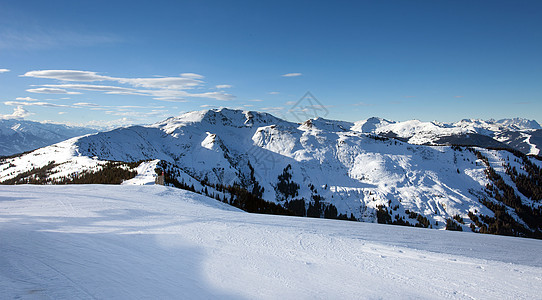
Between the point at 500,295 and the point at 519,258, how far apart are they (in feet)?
13.2

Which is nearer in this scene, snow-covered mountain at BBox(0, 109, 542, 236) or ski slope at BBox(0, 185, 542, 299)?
ski slope at BBox(0, 185, 542, 299)

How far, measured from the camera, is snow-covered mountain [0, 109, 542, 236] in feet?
374

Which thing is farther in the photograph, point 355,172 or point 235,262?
point 355,172

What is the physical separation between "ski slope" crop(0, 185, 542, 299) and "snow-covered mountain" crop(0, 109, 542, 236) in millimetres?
90318

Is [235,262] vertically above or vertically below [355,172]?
below

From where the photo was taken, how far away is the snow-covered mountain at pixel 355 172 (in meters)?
114

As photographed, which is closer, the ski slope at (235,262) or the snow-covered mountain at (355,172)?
the ski slope at (235,262)

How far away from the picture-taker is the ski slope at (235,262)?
4.20 meters

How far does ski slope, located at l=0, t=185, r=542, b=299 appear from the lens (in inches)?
165

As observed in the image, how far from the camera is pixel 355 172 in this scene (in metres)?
151

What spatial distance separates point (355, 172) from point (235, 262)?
156 m

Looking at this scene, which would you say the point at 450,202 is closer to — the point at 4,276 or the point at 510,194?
the point at 510,194

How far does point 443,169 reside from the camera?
144625 millimetres

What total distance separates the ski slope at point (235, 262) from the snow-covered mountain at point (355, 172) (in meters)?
90.3
